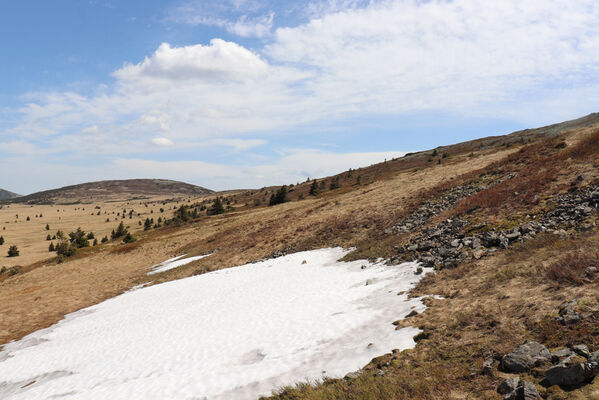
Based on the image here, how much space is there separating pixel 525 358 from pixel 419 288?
658cm

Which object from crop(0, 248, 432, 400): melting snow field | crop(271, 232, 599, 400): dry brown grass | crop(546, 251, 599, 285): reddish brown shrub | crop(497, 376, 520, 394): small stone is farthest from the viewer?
crop(0, 248, 432, 400): melting snow field

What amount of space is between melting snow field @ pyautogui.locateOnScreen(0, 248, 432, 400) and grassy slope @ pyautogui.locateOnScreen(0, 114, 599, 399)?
1.35 m

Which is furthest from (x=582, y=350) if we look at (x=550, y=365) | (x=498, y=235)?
(x=498, y=235)

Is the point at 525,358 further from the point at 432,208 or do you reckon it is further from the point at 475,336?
the point at 432,208

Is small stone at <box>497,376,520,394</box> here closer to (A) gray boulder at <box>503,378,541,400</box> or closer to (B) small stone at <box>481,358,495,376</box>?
(A) gray boulder at <box>503,378,541,400</box>

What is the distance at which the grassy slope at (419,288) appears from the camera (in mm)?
7109

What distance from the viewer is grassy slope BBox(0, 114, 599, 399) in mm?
7109

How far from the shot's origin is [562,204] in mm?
15352

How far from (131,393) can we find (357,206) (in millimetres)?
30612

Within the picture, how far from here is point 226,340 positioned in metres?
13.0

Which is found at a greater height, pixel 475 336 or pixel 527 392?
pixel 527 392

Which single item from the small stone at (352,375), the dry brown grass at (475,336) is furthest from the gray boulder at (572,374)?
the small stone at (352,375)

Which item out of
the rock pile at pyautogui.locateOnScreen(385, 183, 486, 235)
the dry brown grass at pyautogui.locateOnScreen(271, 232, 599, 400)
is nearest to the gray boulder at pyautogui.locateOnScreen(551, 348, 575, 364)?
the dry brown grass at pyautogui.locateOnScreen(271, 232, 599, 400)

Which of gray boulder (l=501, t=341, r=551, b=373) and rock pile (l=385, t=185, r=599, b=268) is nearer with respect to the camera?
gray boulder (l=501, t=341, r=551, b=373)
